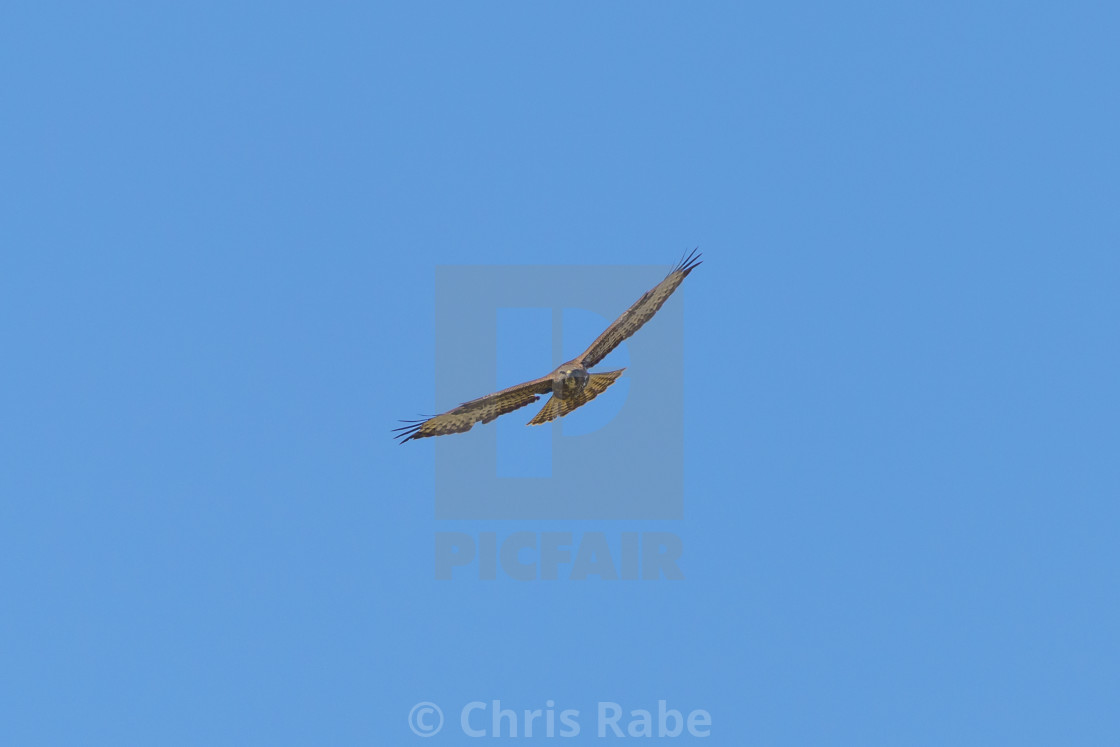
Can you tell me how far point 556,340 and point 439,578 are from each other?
6010 mm

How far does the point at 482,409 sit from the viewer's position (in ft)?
98.1

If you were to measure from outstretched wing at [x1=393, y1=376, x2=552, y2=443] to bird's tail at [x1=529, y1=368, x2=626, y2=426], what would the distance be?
0.32 meters

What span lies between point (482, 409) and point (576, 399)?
1.92 meters

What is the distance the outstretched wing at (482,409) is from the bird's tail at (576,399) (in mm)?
321

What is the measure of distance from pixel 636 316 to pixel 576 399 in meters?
2.32

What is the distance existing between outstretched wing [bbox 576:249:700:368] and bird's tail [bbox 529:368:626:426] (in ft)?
1.64

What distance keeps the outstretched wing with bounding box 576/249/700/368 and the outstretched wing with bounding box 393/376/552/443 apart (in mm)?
1137

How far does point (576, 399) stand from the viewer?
3014cm

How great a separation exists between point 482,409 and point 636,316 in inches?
152

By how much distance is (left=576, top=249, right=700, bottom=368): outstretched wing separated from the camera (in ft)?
99.6

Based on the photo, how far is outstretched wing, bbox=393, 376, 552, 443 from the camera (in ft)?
96.6

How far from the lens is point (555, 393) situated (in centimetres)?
2989

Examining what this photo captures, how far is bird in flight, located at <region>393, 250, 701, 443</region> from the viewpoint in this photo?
2961 centimetres

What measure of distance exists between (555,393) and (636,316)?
2595 mm
